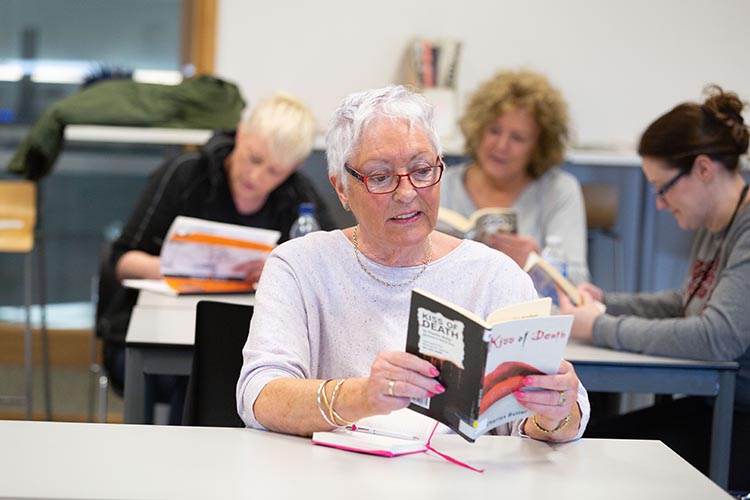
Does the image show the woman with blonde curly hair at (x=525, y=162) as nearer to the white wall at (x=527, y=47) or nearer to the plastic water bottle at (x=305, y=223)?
the plastic water bottle at (x=305, y=223)

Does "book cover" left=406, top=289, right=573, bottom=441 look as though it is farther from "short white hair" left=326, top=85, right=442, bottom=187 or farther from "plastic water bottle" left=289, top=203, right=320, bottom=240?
"plastic water bottle" left=289, top=203, right=320, bottom=240

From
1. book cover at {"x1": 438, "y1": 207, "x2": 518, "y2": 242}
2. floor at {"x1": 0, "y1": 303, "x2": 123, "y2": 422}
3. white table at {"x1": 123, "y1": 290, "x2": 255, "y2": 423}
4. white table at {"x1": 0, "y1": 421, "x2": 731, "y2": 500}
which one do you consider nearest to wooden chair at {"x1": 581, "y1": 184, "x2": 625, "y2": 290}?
book cover at {"x1": 438, "y1": 207, "x2": 518, "y2": 242}

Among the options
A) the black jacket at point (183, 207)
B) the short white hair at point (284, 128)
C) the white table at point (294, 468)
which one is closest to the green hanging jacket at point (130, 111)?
the black jacket at point (183, 207)

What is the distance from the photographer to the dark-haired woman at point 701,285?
7.86 ft

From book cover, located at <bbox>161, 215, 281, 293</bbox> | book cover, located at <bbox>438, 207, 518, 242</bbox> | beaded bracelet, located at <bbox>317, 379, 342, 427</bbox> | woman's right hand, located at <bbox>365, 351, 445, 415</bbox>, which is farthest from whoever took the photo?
book cover, located at <bbox>438, 207, 518, 242</bbox>

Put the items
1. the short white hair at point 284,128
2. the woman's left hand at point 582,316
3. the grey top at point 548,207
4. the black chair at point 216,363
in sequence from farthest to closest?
the grey top at point 548,207, the short white hair at point 284,128, the woman's left hand at point 582,316, the black chair at point 216,363

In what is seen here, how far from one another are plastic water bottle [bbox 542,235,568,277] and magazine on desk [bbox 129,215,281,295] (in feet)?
2.89

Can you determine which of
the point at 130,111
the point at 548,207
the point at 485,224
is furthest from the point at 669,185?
the point at 130,111

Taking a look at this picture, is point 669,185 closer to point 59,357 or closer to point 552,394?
point 552,394

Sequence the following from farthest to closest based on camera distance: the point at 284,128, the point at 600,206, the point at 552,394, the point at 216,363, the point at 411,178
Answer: the point at 600,206, the point at 284,128, the point at 216,363, the point at 411,178, the point at 552,394

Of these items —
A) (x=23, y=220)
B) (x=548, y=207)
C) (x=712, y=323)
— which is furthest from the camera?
(x=23, y=220)

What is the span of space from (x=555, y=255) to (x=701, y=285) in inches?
26.3

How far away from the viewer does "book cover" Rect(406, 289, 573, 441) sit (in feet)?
4.37

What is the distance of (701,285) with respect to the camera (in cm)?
264
